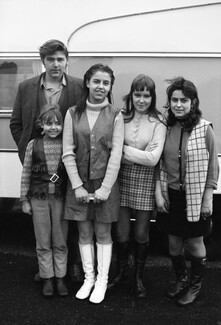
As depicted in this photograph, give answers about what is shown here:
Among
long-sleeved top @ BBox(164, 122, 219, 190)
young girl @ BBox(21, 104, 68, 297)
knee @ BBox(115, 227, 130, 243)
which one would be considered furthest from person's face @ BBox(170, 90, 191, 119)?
knee @ BBox(115, 227, 130, 243)

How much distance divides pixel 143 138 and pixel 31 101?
38.8 inches

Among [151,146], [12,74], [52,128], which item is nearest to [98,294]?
[151,146]

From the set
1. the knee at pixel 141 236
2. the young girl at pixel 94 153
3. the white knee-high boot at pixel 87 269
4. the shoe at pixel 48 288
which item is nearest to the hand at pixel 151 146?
the young girl at pixel 94 153

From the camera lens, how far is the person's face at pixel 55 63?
3.27 meters

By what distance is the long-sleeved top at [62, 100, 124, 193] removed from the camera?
3098 millimetres

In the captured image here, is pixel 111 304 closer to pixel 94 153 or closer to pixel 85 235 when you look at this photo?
pixel 85 235

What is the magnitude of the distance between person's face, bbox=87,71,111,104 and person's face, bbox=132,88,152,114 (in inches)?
8.8

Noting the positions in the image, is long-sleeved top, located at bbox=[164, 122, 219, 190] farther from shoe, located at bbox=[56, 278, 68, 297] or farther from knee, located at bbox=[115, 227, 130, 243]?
shoe, located at bbox=[56, 278, 68, 297]

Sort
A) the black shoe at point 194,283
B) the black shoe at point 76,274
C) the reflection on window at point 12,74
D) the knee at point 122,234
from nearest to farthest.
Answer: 1. the black shoe at point 194,283
2. the knee at point 122,234
3. the black shoe at point 76,274
4. the reflection on window at point 12,74

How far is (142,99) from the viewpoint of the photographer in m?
3.13

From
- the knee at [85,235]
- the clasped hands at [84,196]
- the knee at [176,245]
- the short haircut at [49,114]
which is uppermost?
the short haircut at [49,114]

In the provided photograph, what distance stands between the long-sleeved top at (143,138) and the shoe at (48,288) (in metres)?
1.23

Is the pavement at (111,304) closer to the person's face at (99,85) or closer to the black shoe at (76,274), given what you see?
the black shoe at (76,274)

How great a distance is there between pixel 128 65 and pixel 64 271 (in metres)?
2.11
